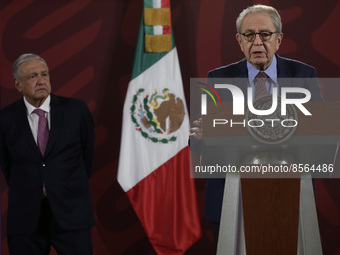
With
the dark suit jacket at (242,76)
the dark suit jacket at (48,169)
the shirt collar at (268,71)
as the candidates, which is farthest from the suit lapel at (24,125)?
the shirt collar at (268,71)

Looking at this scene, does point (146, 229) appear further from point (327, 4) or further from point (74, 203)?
point (327, 4)

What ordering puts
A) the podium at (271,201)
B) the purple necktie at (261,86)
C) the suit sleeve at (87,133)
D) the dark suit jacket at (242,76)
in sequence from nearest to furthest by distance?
the podium at (271,201) → the purple necktie at (261,86) → the dark suit jacket at (242,76) → the suit sleeve at (87,133)

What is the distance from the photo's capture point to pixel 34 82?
2.92 m

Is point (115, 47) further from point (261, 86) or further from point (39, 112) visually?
point (261, 86)

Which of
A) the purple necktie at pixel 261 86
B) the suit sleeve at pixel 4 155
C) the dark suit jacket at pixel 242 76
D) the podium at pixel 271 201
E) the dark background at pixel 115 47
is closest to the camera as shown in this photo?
the podium at pixel 271 201

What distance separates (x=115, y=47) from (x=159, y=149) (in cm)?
86

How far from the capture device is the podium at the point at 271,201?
1.37m

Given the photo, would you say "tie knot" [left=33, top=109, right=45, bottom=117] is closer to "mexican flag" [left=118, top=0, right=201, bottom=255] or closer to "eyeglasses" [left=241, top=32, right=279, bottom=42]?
"mexican flag" [left=118, top=0, right=201, bottom=255]

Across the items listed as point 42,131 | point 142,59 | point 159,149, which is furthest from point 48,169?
point 142,59

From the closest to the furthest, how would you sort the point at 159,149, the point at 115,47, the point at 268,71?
the point at 268,71 < the point at 159,149 < the point at 115,47

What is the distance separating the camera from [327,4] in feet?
12.2

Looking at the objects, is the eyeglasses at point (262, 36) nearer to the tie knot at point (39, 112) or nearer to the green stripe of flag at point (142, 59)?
the tie knot at point (39, 112)

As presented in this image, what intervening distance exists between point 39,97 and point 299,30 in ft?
6.44

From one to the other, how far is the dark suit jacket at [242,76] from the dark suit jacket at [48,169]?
3.45 ft
